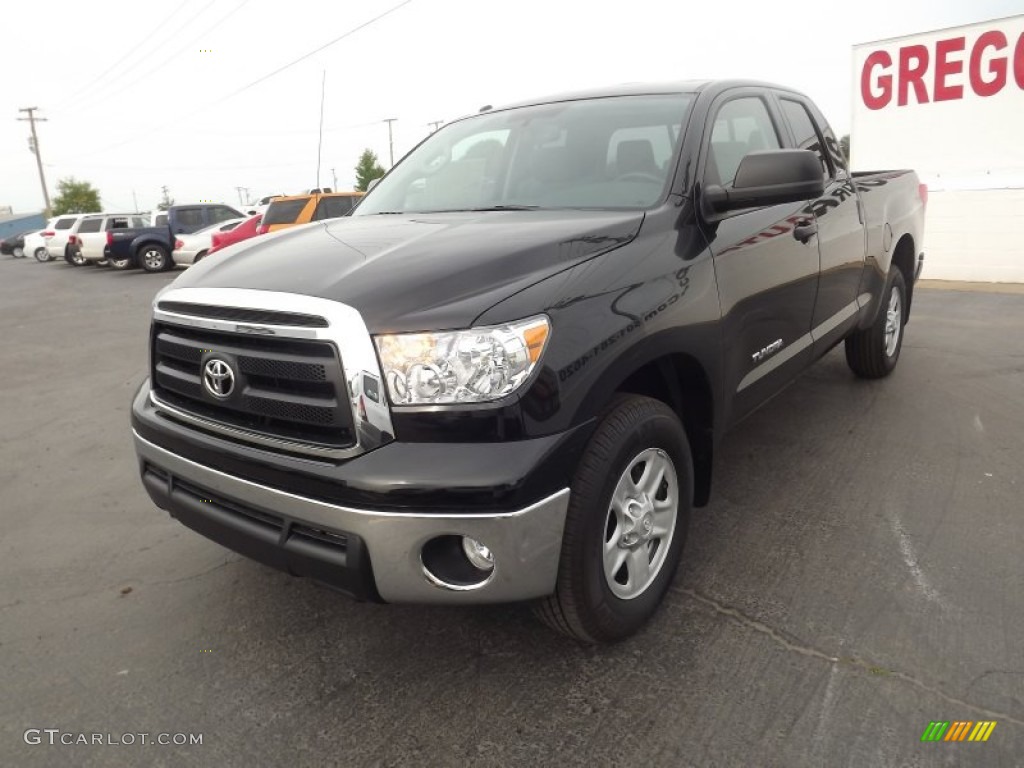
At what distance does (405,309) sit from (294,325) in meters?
0.32

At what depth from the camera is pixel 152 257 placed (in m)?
20.3

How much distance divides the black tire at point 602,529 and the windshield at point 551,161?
0.90 metres

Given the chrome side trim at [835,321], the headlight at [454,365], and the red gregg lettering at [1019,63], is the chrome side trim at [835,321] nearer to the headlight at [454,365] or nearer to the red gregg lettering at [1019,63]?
the headlight at [454,365]

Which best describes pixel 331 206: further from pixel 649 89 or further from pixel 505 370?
pixel 505 370

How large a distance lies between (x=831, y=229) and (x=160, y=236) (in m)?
20.0

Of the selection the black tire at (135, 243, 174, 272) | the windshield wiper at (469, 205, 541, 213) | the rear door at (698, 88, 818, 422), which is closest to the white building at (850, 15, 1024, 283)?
the rear door at (698, 88, 818, 422)

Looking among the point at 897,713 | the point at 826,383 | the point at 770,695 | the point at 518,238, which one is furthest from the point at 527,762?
the point at 826,383

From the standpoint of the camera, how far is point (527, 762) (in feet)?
6.66

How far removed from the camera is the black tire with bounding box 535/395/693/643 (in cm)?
Answer: 214

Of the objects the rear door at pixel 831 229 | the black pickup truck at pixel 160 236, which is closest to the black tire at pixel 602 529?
the rear door at pixel 831 229

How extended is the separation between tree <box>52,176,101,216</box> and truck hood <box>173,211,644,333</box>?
279ft

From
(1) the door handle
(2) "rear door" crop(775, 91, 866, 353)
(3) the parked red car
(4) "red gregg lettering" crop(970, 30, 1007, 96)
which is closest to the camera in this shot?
(1) the door handle

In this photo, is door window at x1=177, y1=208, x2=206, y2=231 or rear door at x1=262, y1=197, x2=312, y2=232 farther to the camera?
door window at x1=177, y1=208, x2=206, y2=231

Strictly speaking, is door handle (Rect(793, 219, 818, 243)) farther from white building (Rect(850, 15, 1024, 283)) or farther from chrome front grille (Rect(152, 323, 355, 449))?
white building (Rect(850, 15, 1024, 283))
